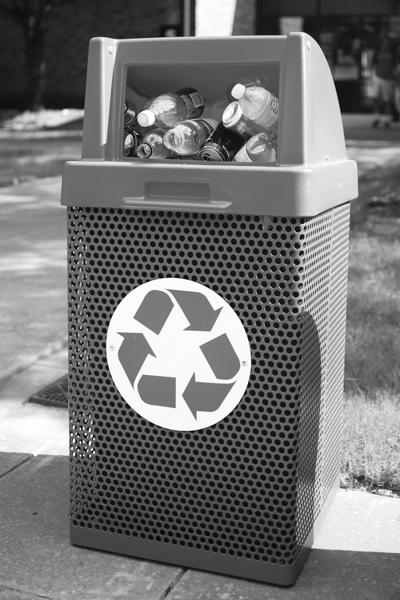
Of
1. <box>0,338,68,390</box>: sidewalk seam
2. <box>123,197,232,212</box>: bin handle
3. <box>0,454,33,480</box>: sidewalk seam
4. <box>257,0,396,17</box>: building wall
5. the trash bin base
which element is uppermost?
<box>257,0,396,17</box>: building wall

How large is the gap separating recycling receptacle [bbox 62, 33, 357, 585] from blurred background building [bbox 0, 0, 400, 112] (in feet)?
66.3

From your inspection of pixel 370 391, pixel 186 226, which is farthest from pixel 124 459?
pixel 370 391

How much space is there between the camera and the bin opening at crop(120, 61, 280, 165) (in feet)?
7.68

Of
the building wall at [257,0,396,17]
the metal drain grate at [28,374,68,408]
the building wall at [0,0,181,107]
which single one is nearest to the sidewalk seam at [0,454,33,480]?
the metal drain grate at [28,374,68,408]

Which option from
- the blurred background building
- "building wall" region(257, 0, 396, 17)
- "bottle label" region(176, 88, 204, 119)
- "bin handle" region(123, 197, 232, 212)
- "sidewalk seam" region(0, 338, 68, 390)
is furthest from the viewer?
"building wall" region(257, 0, 396, 17)

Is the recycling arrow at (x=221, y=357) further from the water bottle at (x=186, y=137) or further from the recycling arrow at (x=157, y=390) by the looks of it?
the water bottle at (x=186, y=137)

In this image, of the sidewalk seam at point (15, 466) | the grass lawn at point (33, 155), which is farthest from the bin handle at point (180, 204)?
the grass lawn at point (33, 155)

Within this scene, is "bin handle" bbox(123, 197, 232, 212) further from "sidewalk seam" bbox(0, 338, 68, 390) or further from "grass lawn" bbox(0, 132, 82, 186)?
"grass lawn" bbox(0, 132, 82, 186)

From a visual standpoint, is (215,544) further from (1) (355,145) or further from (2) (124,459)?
(1) (355,145)

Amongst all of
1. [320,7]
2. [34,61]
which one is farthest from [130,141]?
[320,7]

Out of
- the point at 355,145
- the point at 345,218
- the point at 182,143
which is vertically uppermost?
the point at 182,143

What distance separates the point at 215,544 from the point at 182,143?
1.08 m

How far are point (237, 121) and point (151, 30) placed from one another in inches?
832

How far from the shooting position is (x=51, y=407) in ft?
11.6
